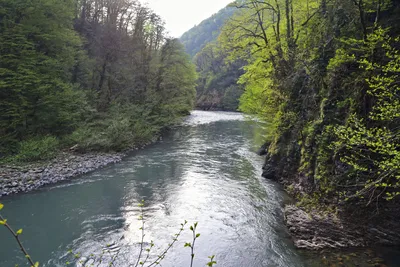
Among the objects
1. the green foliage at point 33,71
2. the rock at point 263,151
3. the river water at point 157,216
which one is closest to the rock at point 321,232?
the river water at point 157,216

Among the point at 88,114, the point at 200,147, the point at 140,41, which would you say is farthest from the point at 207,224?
the point at 140,41

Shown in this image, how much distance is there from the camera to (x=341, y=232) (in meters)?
6.53

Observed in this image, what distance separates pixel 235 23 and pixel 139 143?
10155 mm

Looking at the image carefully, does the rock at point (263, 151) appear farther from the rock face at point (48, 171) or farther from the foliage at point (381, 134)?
the foliage at point (381, 134)

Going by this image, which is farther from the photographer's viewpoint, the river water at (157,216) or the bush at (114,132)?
the bush at (114,132)

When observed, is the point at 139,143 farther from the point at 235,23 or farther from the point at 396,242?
the point at 396,242

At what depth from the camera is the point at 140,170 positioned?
504 inches

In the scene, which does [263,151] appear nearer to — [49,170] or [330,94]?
[330,94]

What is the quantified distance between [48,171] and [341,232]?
1129 centimetres

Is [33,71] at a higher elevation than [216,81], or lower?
lower

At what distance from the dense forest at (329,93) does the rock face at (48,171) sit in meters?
8.76

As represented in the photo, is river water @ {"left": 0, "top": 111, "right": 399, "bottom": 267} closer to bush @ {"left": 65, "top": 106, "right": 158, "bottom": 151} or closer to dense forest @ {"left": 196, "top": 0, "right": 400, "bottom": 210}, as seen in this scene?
dense forest @ {"left": 196, "top": 0, "right": 400, "bottom": 210}

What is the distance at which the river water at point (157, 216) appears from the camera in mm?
6121

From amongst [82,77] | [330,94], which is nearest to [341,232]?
[330,94]
